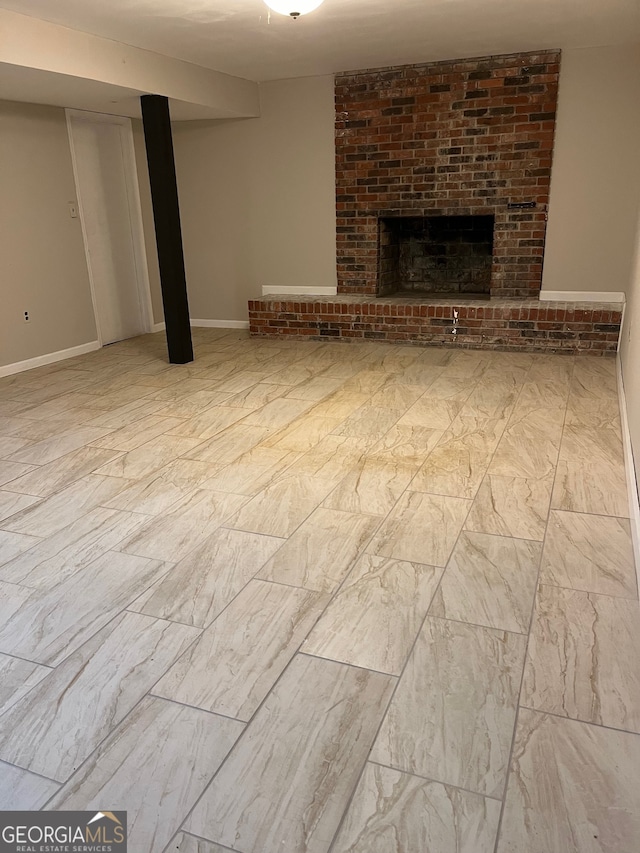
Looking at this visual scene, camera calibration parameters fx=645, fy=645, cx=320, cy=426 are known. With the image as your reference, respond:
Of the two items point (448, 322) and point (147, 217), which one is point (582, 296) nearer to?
point (448, 322)

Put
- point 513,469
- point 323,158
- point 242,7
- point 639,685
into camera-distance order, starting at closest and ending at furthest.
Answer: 1. point 639,685
2. point 513,469
3. point 242,7
4. point 323,158

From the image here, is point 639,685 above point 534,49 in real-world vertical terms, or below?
below

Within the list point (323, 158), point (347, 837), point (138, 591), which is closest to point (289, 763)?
point (347, 837)

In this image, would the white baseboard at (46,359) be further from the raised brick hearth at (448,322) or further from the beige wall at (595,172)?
the beige wall at (595,172)

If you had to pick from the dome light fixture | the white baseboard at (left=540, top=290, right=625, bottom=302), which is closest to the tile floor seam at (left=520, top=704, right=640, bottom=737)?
the dome light fixture

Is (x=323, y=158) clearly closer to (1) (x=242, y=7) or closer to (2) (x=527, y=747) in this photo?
(1) (x=242, y=7)

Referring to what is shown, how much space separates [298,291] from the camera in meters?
6.78

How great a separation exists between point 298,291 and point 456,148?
6.75 feet

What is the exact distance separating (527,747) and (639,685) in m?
0.42

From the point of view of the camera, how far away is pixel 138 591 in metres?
2.27

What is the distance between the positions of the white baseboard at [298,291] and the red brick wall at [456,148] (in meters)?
0.53

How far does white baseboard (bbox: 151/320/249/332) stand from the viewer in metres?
7.04

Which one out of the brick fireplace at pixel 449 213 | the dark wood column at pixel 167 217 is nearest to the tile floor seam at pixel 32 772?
the dark wood column at pixel 167 217

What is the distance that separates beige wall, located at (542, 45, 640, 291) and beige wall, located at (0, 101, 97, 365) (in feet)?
14.0
